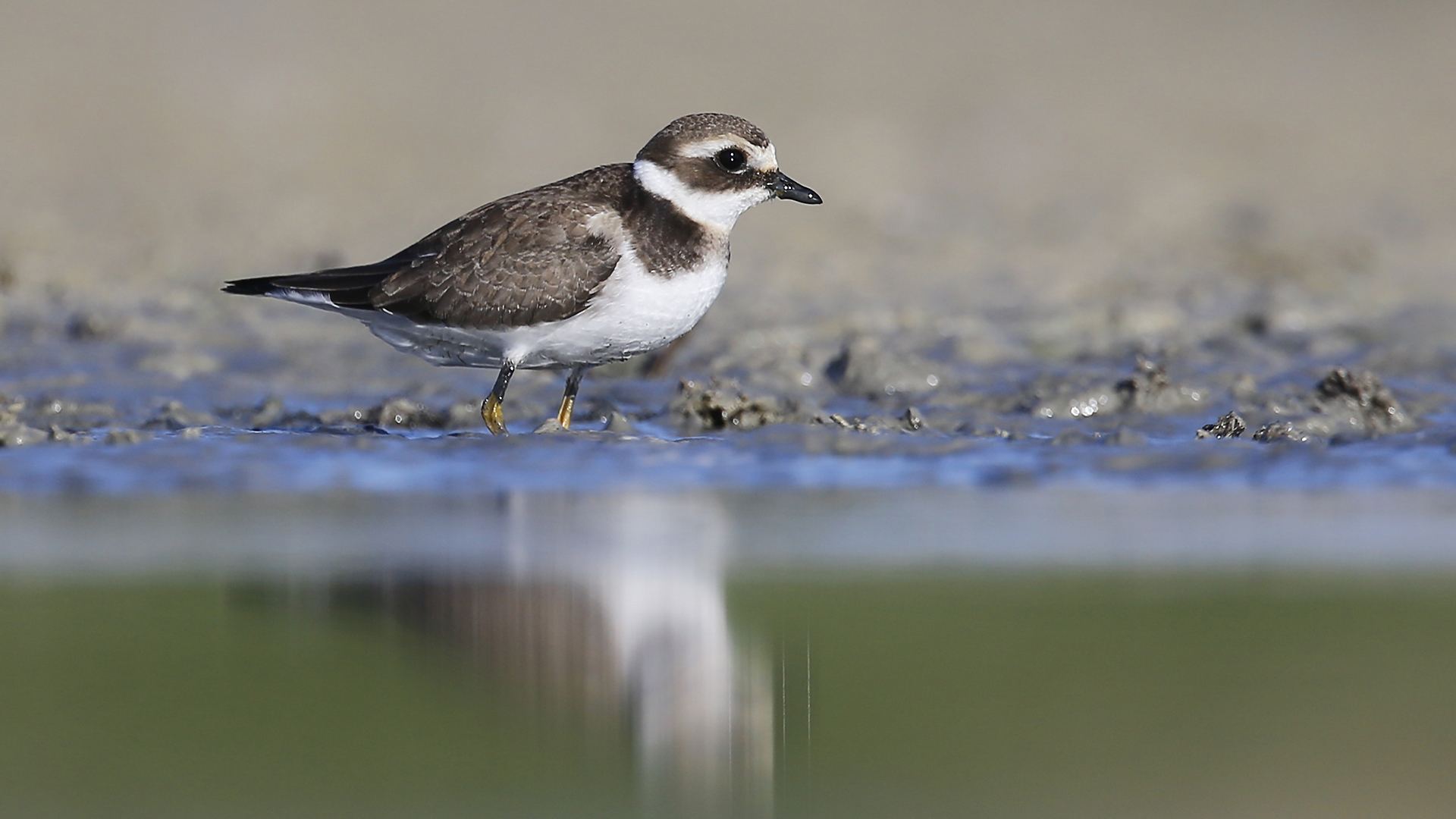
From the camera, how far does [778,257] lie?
15.2 m

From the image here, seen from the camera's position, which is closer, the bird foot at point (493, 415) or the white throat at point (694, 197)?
the white throat at point (694, 197)

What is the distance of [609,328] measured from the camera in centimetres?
862

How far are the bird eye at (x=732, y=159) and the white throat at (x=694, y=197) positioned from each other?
0.42 ft

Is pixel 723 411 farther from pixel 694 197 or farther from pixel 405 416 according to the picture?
pixel 405 416

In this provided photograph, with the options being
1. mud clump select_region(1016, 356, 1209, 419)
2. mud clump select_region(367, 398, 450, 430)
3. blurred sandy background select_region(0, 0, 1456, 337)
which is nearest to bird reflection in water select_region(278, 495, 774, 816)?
mud clump select_region(367, 398, 450, 430)

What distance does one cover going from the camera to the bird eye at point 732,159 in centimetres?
905

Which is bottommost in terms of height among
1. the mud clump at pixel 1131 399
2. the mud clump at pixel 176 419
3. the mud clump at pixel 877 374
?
the mud clump at pixel 176 419

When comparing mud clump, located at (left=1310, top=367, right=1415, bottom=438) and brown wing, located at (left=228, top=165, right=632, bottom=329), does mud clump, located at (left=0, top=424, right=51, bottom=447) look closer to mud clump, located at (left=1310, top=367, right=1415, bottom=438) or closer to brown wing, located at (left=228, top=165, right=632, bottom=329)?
brown wing, located at (left=228, top=165, right=632, bottom=329)

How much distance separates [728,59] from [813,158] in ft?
12.2

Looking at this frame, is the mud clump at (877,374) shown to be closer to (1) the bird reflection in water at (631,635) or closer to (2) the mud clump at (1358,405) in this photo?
(2) the mud clump at (1358,405)

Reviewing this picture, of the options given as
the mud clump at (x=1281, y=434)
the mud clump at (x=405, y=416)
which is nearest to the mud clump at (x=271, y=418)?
the mud clump at (x=405, y=416)

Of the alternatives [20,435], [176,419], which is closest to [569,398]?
[176,419]

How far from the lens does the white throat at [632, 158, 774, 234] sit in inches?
349

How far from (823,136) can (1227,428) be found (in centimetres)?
1118
